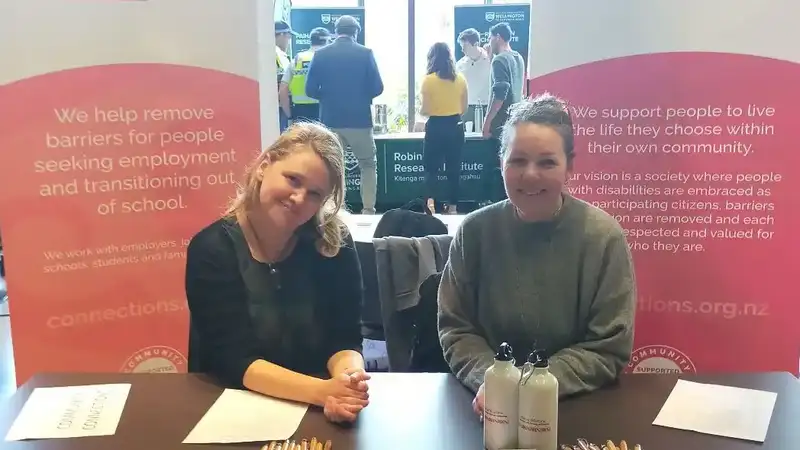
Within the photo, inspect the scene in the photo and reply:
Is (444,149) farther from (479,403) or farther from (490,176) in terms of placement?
(479,403)

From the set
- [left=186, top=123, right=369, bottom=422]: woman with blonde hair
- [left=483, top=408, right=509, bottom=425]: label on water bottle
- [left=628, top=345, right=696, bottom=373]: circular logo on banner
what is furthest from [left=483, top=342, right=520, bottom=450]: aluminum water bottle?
[left=628, top=345, right=696, bottom=373]: circular logo on banner

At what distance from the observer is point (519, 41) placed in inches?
259

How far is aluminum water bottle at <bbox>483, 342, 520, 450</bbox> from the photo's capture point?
112cm

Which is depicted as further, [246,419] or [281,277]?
[281,277]

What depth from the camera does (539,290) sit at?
1.58m

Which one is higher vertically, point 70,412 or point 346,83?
point 346,83

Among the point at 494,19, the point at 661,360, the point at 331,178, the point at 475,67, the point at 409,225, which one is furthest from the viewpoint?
the point at 494,19

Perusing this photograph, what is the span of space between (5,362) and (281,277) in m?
2.47

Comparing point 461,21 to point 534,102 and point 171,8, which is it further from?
point 534,102

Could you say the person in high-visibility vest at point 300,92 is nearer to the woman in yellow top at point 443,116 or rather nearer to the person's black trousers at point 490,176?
the woman in yellow top at point 443,116

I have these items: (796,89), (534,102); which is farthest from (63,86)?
(796,89)

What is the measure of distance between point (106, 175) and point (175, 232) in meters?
0.30

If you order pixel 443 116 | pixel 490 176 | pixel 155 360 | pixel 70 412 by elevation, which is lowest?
pixel 155 360

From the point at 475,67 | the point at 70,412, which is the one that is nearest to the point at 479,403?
the point at 70,412
